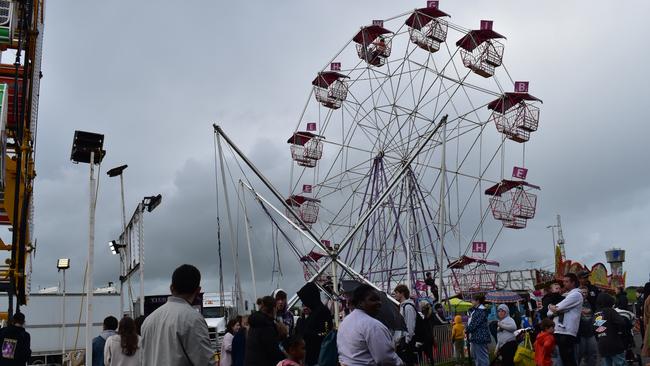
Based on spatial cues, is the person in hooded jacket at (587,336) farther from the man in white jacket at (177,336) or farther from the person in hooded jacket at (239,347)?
the man in white jacket at (177,336)

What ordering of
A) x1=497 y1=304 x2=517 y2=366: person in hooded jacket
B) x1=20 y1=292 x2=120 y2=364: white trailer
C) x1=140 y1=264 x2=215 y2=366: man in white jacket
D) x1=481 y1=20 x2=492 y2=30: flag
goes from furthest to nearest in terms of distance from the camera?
1. x1=20 y1=292 x2=120 y2=364: white trailer
2. x1=481 y1=20 x2=492 y2=30: flag
3. x1=497 y1=304 x2=517 y2=366: person in hooded jacket
4. x1=140 y1=264 x2=215 y2=366: man in white jacket

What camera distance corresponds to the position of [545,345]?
11.5 metres

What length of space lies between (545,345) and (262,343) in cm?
584

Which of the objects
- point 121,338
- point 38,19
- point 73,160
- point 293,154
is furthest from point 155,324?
point 293,154

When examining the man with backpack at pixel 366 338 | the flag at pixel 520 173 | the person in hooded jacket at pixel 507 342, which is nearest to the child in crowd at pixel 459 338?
the person in hooded jacket at pixel 507 342

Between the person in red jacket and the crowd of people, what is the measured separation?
0.02 m

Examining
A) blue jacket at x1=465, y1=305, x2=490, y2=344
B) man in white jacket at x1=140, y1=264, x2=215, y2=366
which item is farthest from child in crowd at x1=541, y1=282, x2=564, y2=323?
man in white jacket at x1=140, y1=264, x2=215, y2=366

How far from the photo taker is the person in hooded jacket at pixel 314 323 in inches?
360

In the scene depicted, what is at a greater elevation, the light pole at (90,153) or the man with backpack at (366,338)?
the light pole at (90,153)

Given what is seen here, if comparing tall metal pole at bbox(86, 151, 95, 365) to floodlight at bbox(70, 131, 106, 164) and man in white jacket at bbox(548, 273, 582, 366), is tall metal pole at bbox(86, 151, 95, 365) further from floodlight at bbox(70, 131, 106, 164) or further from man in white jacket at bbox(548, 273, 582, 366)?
man in white jacket at bbox(548, 273, 582, 366)

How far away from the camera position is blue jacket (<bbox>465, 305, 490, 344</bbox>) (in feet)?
47.0

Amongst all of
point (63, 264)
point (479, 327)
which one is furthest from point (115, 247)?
point (479, 327)

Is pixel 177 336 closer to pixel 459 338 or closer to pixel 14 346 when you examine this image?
pixel 14 346

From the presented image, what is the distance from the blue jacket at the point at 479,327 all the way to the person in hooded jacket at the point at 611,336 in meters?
3.26
